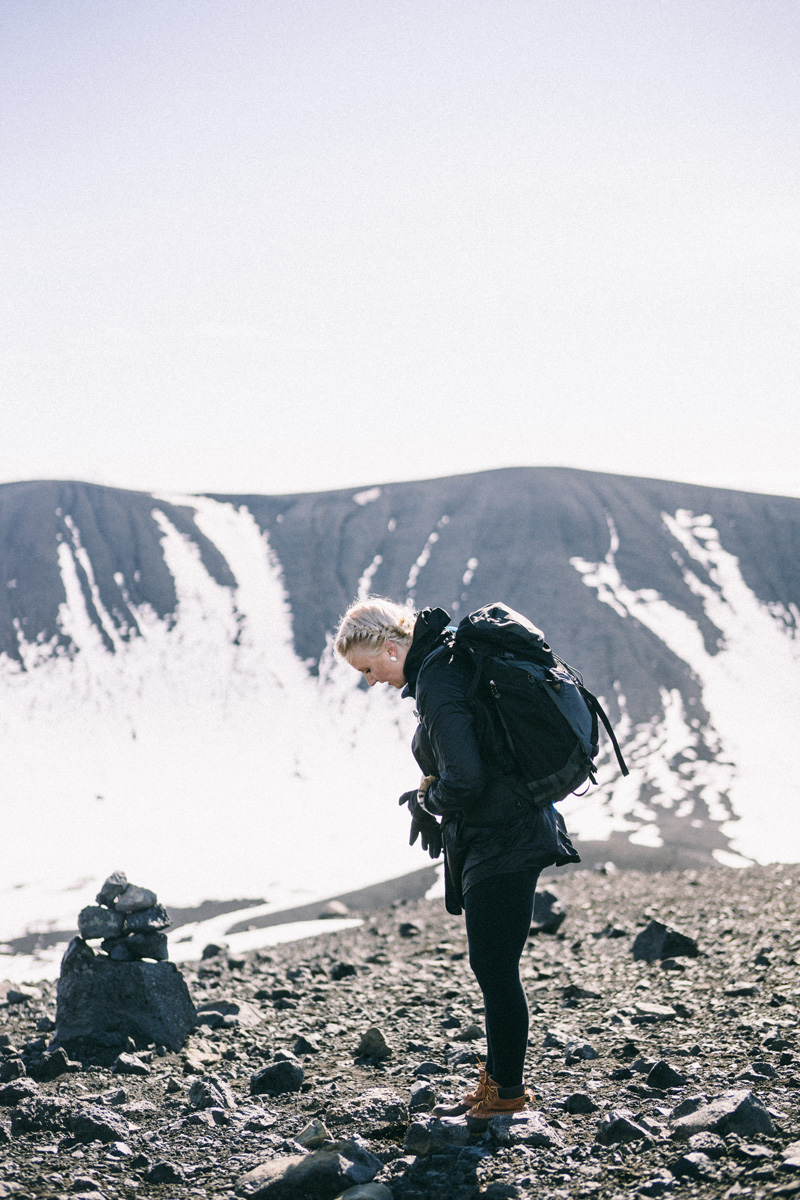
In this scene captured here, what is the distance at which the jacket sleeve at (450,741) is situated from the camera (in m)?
Answer: 3.52

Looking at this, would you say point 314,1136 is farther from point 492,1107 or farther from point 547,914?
point 547,914

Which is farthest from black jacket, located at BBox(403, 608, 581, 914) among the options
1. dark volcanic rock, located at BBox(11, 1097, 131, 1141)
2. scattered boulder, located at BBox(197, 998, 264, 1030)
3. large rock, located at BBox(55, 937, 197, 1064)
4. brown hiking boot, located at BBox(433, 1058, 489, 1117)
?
scattered boulder, located at BBox(197, 998, 264, 1030)

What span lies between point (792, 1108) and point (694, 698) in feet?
139

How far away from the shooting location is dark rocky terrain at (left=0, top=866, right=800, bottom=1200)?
331 centimetres

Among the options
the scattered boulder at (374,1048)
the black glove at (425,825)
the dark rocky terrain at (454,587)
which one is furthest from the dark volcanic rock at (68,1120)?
the dark rocky terrain at (454,587)

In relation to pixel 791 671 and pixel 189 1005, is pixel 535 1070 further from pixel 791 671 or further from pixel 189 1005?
pixel 791 671

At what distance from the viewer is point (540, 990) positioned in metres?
7.20

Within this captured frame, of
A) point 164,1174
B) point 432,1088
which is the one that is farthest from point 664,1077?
point 164,1174

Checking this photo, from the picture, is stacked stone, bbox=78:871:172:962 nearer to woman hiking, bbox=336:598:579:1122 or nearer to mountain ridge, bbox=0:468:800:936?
woman hiking, bbox=336:598:579:1122

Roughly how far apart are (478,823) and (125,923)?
4551 mm

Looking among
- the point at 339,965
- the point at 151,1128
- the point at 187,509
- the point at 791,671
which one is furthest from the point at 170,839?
the point at 187,509

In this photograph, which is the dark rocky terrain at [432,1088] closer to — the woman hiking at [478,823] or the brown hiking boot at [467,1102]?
the brown hiking boot at [467,1102]

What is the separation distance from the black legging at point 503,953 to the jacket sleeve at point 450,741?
14.1 inches

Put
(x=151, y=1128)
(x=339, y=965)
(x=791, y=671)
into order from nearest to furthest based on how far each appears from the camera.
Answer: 1. (x=151, y=1128)
2. (x=339, y=965)
3. (x=791, y=671)
